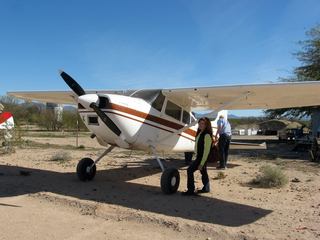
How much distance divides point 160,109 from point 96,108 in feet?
7.57

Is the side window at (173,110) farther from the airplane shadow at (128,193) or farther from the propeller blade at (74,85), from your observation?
the propeller blade at (74,85)

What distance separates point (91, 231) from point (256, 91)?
5781 mm

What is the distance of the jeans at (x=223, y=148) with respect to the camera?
511 inches

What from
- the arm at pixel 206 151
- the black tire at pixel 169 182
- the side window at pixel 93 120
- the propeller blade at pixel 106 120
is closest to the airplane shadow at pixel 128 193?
the black tire at pixel 169 182

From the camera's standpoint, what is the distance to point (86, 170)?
1038cm

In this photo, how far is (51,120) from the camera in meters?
53.2

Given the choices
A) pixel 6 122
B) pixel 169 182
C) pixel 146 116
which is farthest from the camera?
pixel 6 122

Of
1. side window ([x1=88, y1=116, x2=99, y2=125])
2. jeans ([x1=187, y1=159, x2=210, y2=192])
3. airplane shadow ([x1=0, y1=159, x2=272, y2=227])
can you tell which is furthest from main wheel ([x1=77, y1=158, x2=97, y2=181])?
jeans ([x1=187, y1=159, x2=210, y2=192])

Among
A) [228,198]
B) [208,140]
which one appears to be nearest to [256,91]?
[208,140]

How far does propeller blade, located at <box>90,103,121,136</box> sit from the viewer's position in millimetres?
8398

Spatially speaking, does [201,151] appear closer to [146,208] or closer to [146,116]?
[146,116]

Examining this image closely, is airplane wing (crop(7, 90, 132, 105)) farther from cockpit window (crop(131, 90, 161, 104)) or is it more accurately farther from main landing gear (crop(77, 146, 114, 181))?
cockpit window (crop(131, 90, 161, 104))

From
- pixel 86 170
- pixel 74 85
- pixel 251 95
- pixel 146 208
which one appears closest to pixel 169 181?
pixel 146 208

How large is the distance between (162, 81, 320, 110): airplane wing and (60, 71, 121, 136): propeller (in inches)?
79.2
